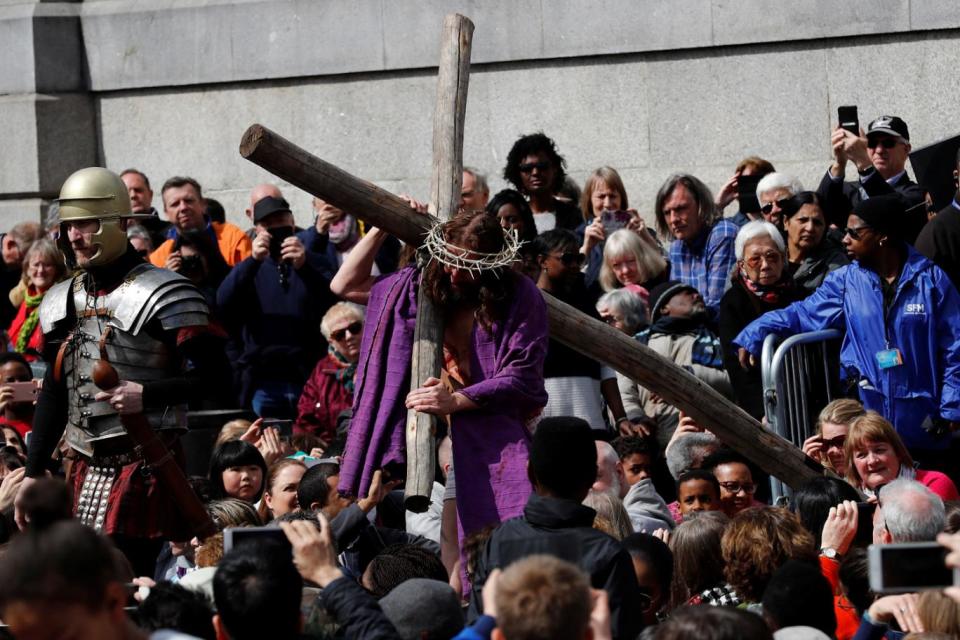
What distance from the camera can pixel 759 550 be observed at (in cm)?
555

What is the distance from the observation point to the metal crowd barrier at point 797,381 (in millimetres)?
8406

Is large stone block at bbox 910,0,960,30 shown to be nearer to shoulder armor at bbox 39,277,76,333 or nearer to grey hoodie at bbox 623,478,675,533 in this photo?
grey hoodie at bbox 623,478,675,533

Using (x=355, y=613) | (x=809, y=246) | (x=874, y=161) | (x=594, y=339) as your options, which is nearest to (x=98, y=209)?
(x=594, y=339)

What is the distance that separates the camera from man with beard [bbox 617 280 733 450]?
29.7ft

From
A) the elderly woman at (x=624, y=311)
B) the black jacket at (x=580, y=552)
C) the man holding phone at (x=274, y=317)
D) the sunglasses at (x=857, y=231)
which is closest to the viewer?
the black jacket at (x=580, y=552)

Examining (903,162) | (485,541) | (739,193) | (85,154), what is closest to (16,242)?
(85,154)

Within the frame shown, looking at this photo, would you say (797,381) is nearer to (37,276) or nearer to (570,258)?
(570,258)

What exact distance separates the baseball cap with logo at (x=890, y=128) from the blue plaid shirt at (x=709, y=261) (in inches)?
35.2

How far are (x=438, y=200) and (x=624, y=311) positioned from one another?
8.32 feet

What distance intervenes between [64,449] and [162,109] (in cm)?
692

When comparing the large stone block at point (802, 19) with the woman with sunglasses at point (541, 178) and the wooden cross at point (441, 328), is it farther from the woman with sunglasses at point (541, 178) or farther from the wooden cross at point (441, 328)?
the wooden cross at point (441, 328)

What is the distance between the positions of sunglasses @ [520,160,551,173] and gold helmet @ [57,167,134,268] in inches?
153

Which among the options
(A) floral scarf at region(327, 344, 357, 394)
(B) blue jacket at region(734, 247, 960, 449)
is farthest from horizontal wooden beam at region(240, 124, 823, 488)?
(A) floral scarf at region(327, 344, 357, 394)

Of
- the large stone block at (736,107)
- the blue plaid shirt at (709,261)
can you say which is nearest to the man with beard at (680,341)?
the blue plaid shirt at (709,261)
